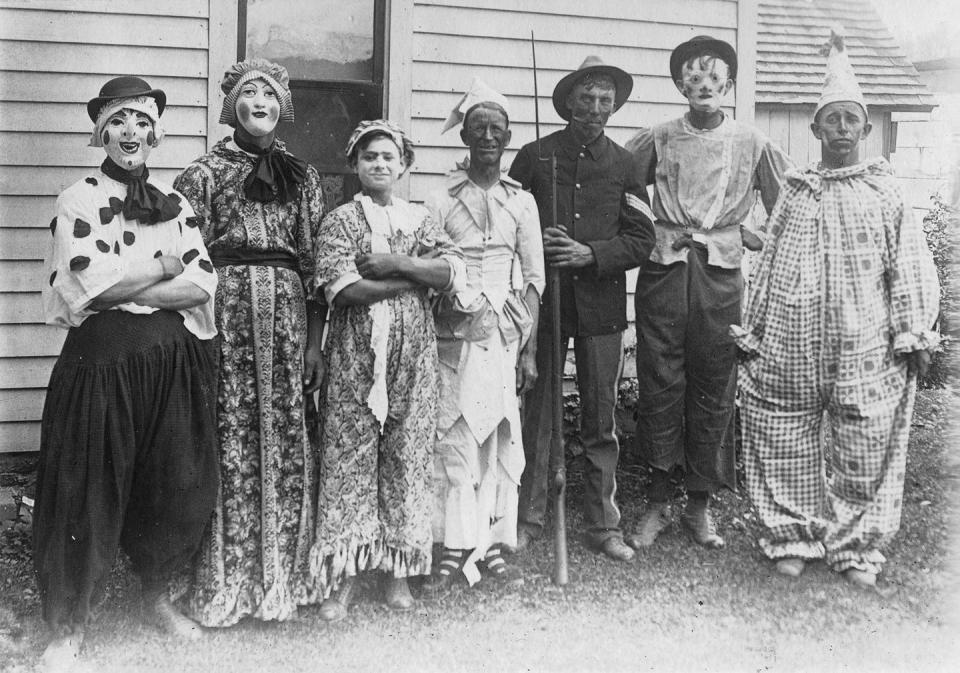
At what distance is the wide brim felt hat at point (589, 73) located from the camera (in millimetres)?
4027

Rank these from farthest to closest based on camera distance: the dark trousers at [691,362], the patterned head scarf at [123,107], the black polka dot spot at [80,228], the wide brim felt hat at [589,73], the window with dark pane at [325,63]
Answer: the window with dark pane at [325,63], the dark trousers at [691,362], the wide brim felt hat at [589,73], the patterned head scarf at [123,107], the black polka dot spot at [80,228]

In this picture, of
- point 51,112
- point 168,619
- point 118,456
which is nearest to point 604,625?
point 168,619

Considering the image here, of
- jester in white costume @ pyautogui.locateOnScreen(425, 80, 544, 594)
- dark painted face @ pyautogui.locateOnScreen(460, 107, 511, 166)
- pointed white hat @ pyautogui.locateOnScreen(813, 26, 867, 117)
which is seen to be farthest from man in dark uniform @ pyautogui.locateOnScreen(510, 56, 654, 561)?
pointed white hat @ pyautogui.locateOnScreen(813, 26, 867, 117)

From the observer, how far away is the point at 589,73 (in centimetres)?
405

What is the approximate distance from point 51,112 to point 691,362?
11.7 feet

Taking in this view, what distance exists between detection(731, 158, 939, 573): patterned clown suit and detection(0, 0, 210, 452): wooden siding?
317cm

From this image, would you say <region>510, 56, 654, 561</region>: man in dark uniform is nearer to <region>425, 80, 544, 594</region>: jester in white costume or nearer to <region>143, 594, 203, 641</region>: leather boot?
<region>425, 80, 544, 594</region>: jester in white costume

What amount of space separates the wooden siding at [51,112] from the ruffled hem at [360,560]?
2390 millimetres

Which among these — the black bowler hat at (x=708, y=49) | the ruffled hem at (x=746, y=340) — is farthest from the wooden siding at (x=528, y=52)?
the ruffled hem at (x=746, y=340)

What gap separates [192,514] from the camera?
3139mm

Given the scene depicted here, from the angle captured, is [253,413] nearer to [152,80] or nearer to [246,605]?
[246,605]

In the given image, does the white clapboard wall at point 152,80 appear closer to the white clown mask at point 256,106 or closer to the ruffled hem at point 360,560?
the white clown mask at point 256,106

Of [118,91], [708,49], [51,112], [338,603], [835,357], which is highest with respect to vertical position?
[708,49]

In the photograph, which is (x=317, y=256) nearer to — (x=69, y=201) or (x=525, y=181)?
(x=69, y=201)
